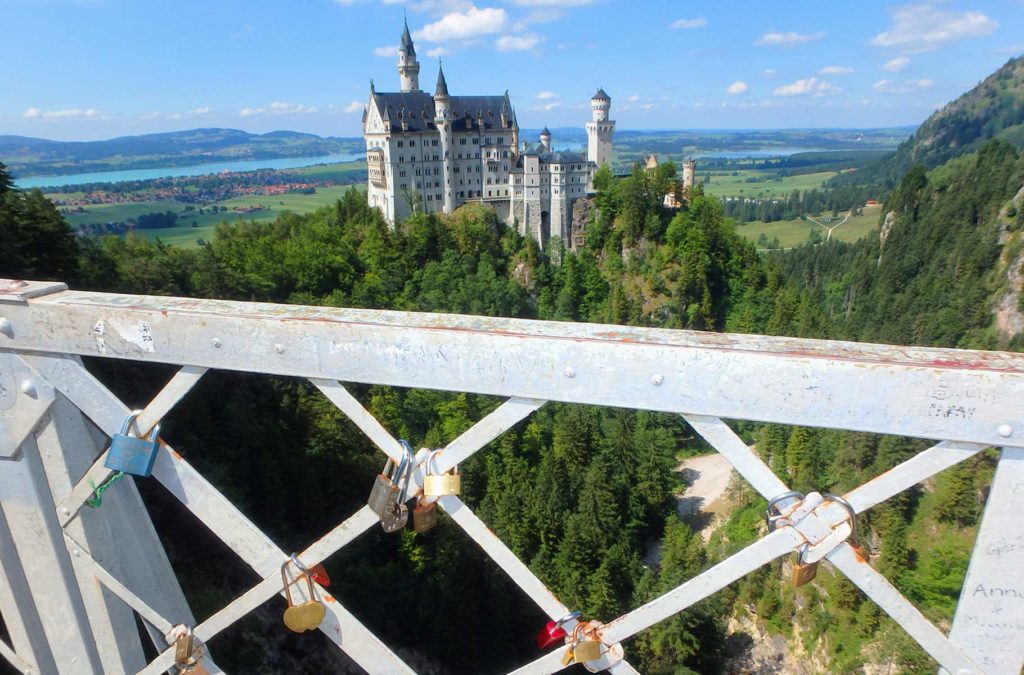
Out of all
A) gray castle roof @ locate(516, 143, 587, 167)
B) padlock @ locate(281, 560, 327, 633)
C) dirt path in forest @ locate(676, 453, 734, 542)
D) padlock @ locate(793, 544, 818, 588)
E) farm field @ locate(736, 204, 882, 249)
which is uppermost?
A: gray castle roof @ locate(516, 143, 587, 167)

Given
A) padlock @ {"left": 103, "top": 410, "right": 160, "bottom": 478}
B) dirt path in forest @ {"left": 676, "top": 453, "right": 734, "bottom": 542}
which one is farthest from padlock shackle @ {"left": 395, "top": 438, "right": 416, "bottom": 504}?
dirt path in forest @ {"left": 676, "top": 453, "right": 734, "bottom": 542}

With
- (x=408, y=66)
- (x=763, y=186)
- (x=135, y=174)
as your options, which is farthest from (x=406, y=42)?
(x=763, y=186)

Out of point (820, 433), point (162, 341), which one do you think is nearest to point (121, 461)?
point (162, 341)

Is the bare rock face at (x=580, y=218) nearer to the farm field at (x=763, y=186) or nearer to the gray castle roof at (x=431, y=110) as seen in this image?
the gray castle roof at (x=431, y=110)

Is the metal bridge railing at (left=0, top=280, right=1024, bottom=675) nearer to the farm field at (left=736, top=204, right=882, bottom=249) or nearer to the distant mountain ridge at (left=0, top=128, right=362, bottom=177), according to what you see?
the distant mountain ridge at (left=0, top=128, right=362, bottom=177)

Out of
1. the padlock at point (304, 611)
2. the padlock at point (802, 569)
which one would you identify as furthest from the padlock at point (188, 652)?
the padlock at point (802, 569)

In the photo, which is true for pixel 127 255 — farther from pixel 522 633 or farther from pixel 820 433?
pixel 820 433

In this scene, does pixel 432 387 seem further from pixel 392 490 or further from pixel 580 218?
pixel 580 218
